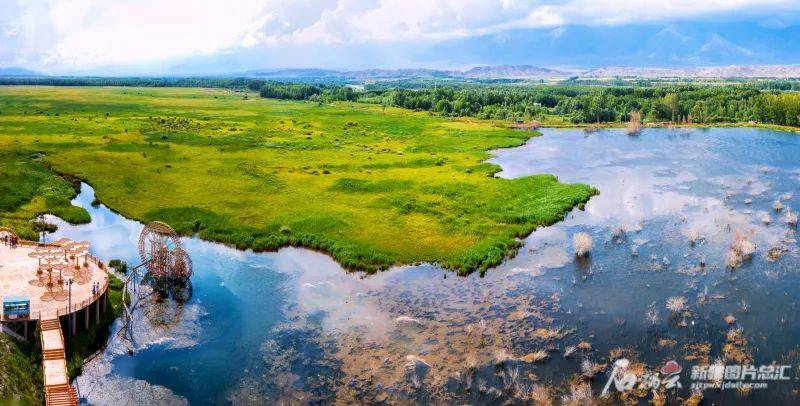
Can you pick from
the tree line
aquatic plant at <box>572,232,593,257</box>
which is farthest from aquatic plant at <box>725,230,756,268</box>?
the tree line

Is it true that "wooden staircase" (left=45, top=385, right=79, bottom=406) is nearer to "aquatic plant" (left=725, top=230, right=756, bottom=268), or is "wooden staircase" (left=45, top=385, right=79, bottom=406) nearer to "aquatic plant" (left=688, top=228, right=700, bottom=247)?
"aquatic plant" (left=725, top=230, right=756, bottom=268)

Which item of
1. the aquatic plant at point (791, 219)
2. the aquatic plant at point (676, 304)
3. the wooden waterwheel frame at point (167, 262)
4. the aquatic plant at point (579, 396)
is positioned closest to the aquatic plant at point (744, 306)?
the aquatic plant at point (676, 304)

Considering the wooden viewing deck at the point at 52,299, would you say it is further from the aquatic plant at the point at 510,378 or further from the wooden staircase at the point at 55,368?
the aquatic plant at the point at 510,378

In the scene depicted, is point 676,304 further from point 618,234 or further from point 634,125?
point 634,125

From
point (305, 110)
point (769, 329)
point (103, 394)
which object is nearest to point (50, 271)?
point (103, 394)

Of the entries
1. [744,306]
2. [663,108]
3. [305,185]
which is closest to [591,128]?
[663,108]

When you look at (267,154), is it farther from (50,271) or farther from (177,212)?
(50,271)
